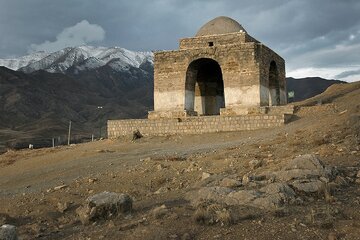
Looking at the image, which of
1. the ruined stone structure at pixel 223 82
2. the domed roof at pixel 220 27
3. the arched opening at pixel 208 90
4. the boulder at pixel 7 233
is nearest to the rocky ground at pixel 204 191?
the boulder at pixel 7 233

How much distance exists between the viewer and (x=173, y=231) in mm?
5457

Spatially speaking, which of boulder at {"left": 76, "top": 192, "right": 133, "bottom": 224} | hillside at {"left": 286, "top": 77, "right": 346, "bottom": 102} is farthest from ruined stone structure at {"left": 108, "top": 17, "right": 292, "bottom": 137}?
hillside at {"left": 286, "top": 77, "right": 346, "bottom": 102}

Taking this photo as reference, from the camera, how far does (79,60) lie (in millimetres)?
150000

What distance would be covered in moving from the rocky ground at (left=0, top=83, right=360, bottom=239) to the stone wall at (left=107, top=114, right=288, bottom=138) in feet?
5.78

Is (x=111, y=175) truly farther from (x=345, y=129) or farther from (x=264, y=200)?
(x=345, y=129)

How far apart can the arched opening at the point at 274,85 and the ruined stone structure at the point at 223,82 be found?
0.18 ft

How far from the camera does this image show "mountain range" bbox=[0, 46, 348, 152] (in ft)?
228

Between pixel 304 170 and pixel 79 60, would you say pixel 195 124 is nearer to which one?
pixel 304 170

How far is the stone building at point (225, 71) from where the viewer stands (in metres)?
18.3

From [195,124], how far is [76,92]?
95.2 m

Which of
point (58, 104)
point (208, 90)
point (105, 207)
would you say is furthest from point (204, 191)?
point (58, 104)

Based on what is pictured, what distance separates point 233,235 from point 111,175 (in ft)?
20.3

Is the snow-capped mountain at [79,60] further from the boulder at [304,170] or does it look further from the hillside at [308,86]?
the boulder at [304,170]

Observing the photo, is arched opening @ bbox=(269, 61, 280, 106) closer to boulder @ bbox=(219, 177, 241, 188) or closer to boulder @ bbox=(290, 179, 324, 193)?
boulder @ bbox=(219, 177, 241, 188)
